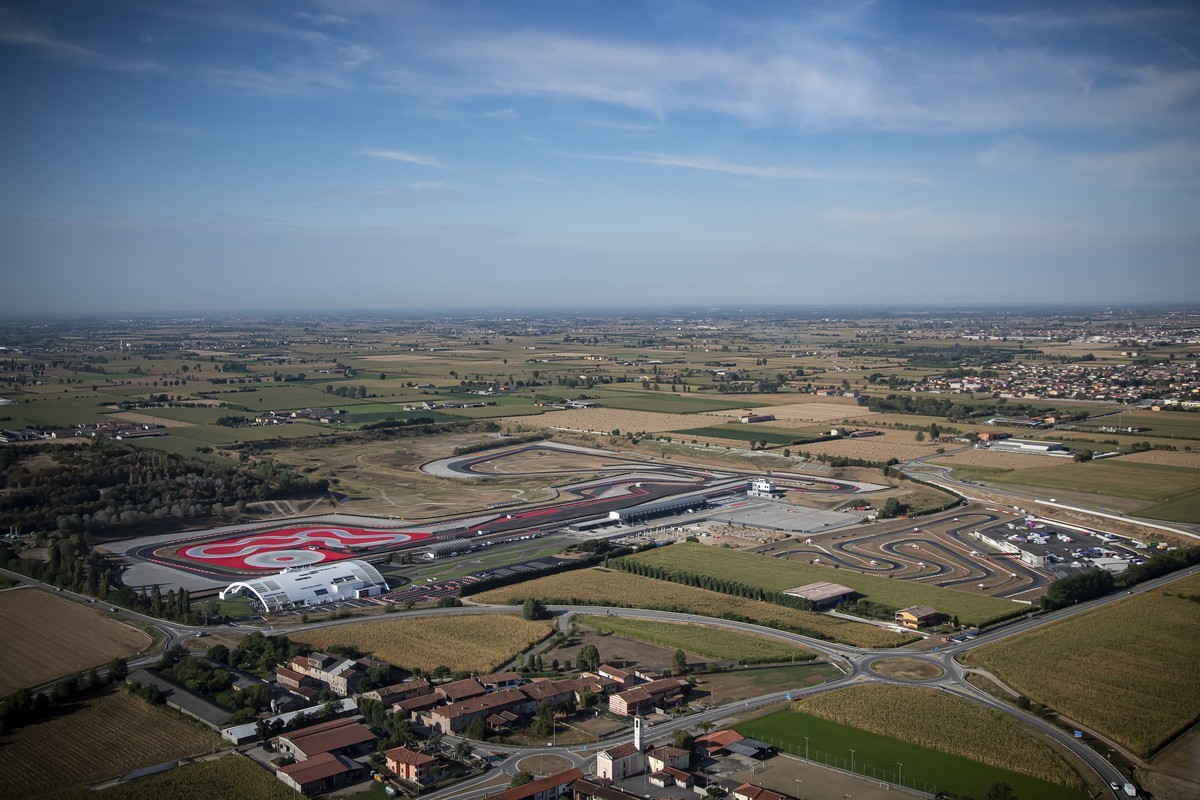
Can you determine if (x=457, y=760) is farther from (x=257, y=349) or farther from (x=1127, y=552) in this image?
(x=257, y=349)

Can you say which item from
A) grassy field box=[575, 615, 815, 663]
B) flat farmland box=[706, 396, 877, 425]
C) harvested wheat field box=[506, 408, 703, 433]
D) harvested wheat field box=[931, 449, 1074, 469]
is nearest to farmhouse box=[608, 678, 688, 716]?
grassy field box=[575, 615, 815, 663]

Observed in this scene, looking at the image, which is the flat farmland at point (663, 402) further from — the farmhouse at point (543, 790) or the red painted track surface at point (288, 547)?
the farmhouse at point (543, 790)

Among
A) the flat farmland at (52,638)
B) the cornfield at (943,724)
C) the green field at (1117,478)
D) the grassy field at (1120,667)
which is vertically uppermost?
the green field at (1117,478)

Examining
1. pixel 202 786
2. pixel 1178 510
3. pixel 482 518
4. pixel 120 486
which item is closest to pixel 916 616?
pixel 202 786

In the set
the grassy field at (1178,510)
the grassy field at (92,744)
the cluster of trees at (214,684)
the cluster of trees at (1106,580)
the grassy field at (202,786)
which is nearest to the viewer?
the grassy field at (202,786)

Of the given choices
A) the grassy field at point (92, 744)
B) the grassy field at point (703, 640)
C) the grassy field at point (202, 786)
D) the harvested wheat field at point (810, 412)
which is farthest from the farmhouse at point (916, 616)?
the harvested wheat field at point (810, 412)

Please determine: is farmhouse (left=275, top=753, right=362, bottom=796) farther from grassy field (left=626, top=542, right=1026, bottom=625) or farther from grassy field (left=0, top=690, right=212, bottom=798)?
grassy field (left=626, top=542, right=1026, bottom=625)
